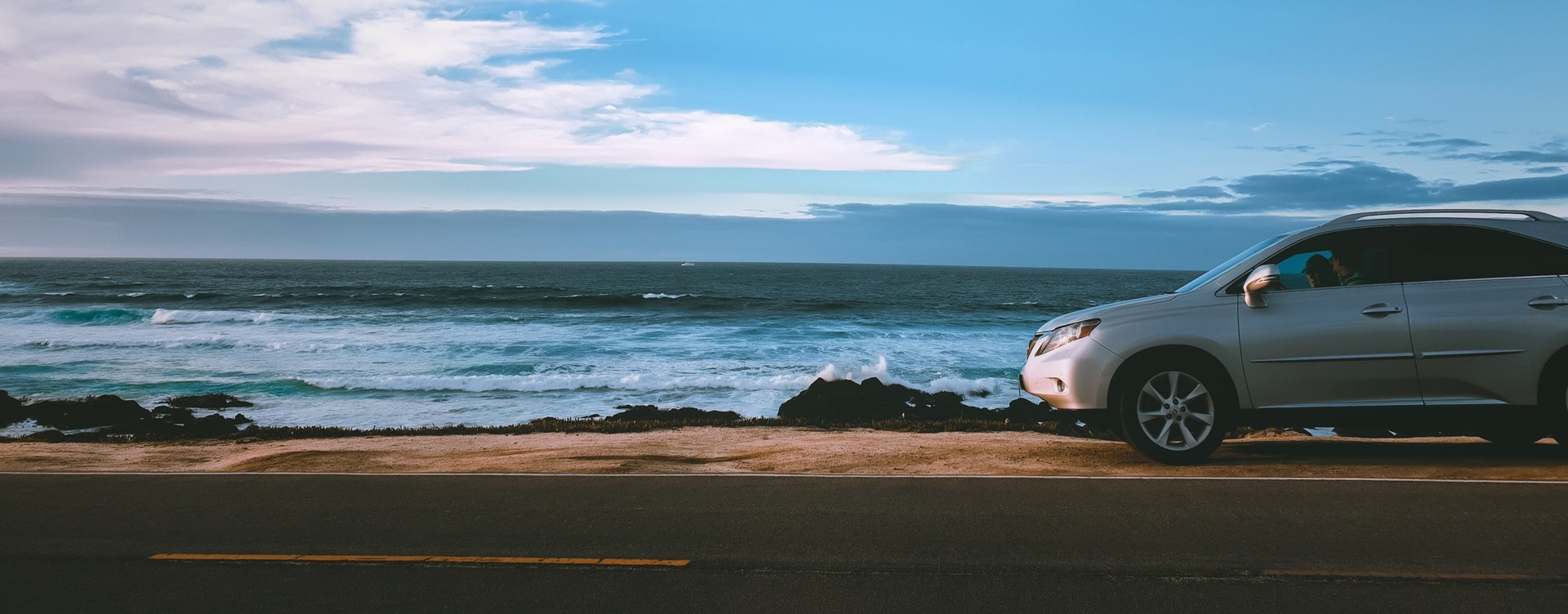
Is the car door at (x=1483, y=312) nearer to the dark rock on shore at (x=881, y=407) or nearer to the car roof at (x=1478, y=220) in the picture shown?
the car roof at (x=1478, y=220)

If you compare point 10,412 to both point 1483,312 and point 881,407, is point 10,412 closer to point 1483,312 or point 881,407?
point 881,407

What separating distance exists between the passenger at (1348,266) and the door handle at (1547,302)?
1.00 m

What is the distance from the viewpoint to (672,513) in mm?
6500

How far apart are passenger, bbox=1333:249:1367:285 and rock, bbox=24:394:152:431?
18.3 metres

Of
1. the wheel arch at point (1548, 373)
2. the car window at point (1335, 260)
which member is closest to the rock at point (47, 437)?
the car window at point (1335, 260)

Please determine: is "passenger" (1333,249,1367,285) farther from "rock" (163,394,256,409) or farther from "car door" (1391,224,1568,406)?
"rock" (163,394,256,409)

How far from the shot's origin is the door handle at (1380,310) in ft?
23.7

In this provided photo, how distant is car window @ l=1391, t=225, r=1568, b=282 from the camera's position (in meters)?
7.16

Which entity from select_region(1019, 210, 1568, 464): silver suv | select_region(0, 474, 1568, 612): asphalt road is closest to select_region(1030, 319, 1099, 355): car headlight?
select_region(1019, 210, 1568, 464): silver suv

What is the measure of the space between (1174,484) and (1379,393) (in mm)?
1599

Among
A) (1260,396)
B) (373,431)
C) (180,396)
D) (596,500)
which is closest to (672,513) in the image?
(596,500)

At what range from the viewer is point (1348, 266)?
7.51m

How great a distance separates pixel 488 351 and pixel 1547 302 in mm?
26938

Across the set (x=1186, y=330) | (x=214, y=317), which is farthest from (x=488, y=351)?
(x=1186, y=330)
